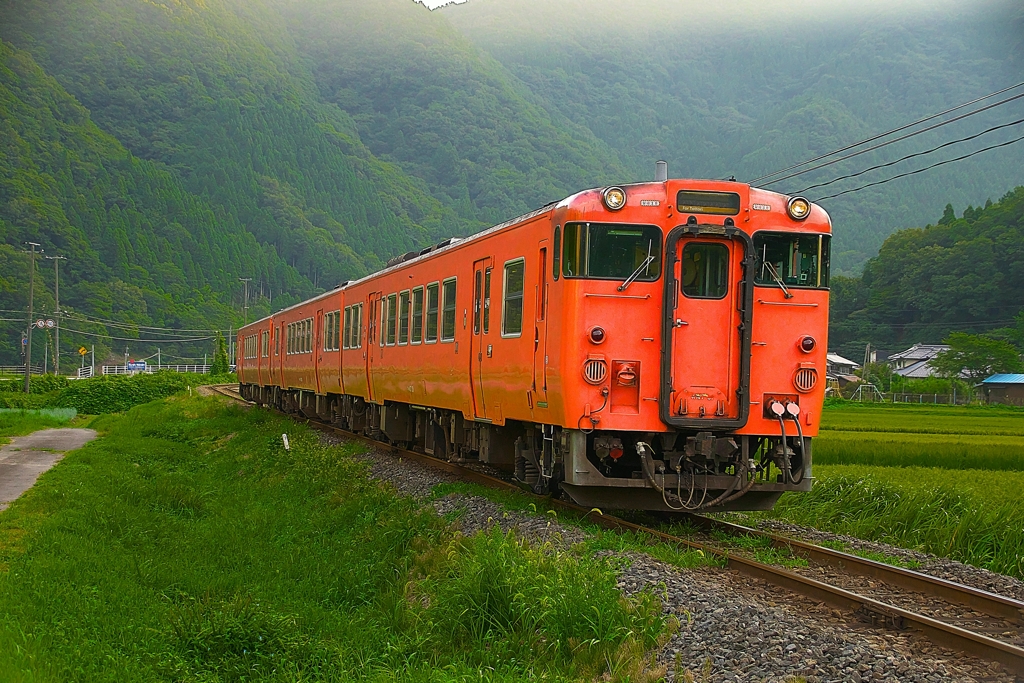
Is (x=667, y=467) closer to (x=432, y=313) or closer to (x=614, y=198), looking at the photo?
(x=614, y=198)

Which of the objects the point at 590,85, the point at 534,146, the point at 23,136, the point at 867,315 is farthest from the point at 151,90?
the point at 867,315

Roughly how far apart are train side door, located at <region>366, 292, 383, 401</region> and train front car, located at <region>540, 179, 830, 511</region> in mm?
8763

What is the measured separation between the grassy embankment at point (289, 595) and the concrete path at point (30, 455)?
39cm

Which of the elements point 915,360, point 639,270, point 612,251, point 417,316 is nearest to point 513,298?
point 612,251

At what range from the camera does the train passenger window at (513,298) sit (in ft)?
35.8

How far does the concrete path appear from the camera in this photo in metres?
13.6

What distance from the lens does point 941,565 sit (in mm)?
8617

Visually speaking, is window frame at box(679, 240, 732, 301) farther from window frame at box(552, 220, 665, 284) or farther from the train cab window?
the train cab window

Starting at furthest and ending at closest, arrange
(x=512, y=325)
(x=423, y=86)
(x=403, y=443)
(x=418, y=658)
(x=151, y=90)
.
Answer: (x=423, y=86) < (x=151, y=90) < (x=403, y=443) < (x=512, y=325) < (x=418, y=658)

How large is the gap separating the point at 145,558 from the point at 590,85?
7055 inches

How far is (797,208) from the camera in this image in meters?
9.86

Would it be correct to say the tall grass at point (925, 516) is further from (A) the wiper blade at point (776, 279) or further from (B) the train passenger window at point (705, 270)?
(B) the train passenger window at point (705, 270)

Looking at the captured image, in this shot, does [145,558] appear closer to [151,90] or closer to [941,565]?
[941,565]

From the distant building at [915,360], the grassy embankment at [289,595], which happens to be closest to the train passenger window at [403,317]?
the grassy embankment at [289,595]
